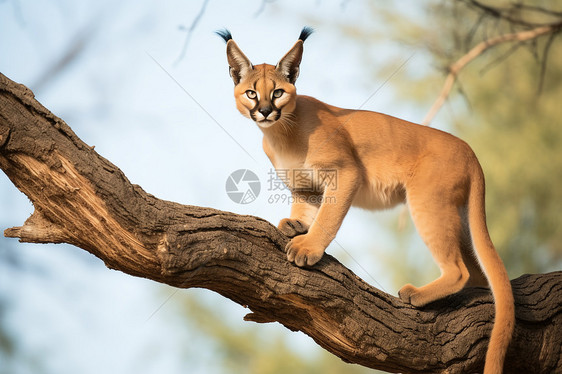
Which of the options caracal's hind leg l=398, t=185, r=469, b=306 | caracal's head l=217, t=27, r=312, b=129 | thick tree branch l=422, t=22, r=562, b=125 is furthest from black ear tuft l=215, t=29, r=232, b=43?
thick tree branch l=422, t=22, r=562, b=125

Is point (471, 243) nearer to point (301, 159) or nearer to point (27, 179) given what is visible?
point (301, 159)

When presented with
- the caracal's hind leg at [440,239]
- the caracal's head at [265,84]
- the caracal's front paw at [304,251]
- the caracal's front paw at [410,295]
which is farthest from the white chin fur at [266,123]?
the caracal's front paw at [410,295]

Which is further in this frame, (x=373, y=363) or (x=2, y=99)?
(x=373, y=363)

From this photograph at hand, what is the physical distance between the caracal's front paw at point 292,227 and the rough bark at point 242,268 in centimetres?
22

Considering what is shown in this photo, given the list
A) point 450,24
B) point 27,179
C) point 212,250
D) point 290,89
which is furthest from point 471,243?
point 450,24

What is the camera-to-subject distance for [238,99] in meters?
3.14

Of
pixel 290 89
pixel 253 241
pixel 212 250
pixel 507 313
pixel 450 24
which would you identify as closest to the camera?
pixel 212 250

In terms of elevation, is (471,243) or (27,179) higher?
(471,243)

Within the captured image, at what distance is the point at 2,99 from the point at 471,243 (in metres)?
2.38

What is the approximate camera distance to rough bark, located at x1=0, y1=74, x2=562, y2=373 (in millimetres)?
2316

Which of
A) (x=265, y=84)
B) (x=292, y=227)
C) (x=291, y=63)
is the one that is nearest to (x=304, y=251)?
(x=292, y=227)

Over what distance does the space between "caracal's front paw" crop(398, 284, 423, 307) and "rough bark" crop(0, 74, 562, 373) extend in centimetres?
3

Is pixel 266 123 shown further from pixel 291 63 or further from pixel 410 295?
pixel 410 295

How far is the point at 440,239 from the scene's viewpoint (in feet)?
9.88
